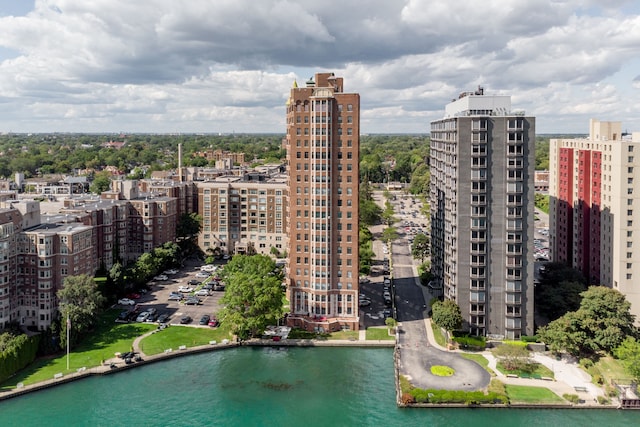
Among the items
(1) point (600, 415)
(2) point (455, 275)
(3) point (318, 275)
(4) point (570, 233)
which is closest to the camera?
(1) point (600, 415)

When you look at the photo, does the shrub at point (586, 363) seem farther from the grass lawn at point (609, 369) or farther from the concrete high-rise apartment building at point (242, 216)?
the concrete high-rise apartment building at point (242, 216)

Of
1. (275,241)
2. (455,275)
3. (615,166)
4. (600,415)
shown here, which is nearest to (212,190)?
(275,241)

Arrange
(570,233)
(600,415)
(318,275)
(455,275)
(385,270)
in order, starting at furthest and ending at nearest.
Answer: (385,270)
(570,233)
(318,275)
(455,275)
(600,415)

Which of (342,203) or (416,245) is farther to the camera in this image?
(416,245)

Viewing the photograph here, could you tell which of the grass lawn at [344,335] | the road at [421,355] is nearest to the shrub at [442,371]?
the road at [421,355]

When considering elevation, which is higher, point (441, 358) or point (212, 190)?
point (212, 190)

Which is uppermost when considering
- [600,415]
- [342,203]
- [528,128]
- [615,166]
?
[528,128]

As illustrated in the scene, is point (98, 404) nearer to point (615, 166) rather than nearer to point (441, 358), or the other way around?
point (441, 358)
